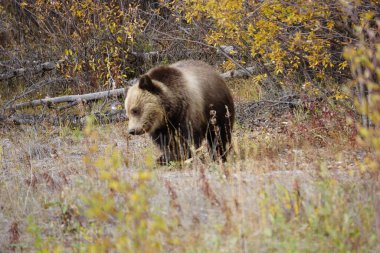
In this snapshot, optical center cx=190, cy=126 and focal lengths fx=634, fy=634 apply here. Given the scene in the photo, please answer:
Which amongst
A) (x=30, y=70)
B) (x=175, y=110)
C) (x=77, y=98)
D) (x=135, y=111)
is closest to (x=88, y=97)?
(x=77, y=98)

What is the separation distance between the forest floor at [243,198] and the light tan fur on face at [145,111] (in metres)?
0.43

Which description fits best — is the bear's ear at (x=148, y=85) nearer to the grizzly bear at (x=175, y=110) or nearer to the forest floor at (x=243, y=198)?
the grizzly bear at (x=175, y=110)

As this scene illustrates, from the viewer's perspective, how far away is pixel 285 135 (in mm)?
8375

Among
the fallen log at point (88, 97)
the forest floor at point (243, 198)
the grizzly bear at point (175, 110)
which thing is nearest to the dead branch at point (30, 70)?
the fallen log at point (88, 97)

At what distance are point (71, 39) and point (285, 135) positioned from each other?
5.88 meters

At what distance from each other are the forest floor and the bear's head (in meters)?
0.43

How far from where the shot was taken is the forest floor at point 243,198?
165 inches

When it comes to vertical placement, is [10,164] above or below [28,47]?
below

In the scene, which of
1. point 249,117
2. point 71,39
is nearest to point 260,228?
point 249,117

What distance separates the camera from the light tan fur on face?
7.27m

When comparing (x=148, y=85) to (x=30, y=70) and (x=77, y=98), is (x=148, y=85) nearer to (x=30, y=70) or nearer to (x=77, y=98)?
(x=77, y=98)

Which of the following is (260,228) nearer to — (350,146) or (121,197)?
(121,197)

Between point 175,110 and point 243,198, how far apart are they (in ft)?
9.25

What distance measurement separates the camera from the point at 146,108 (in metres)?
7.29
